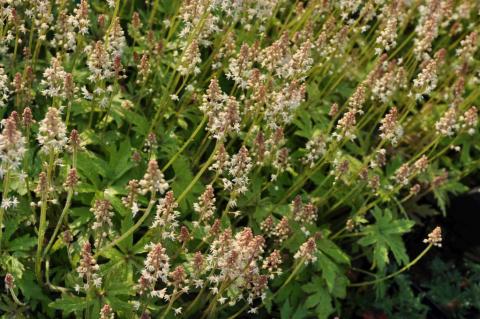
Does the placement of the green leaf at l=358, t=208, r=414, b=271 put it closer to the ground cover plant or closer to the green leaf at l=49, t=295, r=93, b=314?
the ground cover plant

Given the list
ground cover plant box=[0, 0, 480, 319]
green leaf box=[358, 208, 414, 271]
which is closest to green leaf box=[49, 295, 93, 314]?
Result: ground cover plant box=[0, 0, 480, 319]

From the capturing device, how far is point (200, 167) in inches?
217

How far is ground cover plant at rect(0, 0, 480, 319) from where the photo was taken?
4281 mm

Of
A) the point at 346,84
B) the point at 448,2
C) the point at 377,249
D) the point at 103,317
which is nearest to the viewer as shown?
the point at 103,317

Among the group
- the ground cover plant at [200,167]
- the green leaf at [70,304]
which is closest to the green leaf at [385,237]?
the ground cover plant at [200,167]

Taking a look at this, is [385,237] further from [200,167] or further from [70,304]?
[70,304]

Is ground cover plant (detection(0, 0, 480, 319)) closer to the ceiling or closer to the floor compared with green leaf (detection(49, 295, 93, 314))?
closer to the ceiling

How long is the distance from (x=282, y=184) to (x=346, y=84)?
59.5 inches

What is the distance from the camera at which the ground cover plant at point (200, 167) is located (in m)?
4.28

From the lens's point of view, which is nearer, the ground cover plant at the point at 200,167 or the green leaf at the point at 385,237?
the ground cover plant at the point at 200,167

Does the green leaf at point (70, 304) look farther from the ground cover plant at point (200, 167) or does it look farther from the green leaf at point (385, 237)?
the green leaf at point (385, 237)

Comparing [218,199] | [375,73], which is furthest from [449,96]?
[218,199]

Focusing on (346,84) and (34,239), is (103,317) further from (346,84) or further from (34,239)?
(346,84)

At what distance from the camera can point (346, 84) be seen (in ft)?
22.1
